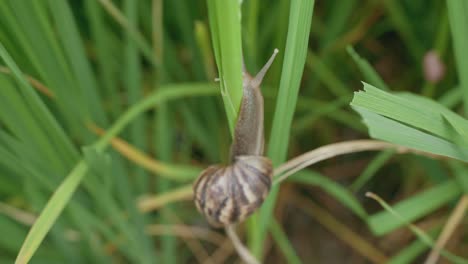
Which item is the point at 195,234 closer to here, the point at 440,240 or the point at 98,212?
the point at 98,212

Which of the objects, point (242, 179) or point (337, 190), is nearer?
point (242, 179)

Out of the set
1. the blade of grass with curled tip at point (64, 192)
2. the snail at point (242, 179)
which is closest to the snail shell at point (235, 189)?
the snail at point (242, 179)

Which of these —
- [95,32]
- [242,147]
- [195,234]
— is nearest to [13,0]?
[95,32]

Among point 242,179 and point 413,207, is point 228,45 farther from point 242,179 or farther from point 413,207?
point 413,207

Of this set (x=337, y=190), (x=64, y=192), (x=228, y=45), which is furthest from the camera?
(x=337, y=190)

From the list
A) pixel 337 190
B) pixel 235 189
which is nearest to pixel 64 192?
pixel 235 189

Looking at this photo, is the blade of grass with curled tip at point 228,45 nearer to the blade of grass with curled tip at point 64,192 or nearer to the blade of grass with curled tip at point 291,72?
the blade of grass with curled tip at point 291,72

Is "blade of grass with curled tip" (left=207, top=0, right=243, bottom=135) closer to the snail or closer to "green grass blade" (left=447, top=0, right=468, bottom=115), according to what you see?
the snail
